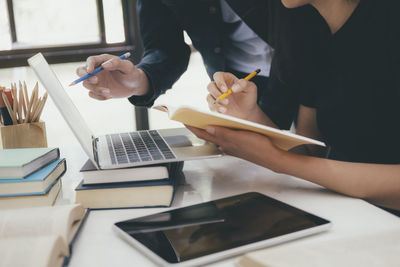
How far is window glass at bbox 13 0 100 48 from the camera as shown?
325cm

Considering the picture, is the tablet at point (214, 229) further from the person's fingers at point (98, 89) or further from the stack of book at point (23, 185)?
the person's fingers at point (98, 89)

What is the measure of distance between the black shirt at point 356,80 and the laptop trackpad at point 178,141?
0.41 metres

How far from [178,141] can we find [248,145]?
0.22 m

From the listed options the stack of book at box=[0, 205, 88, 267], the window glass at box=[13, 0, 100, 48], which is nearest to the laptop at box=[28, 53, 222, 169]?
the stack of book at box=[0, 205, 88, 267]

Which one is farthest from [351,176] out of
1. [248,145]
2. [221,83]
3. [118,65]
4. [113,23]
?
[113,23]

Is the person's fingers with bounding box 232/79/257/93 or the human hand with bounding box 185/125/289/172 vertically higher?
the person's fingers with bounding box 232/79/257/93

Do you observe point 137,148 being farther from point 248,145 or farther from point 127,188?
point 248,145

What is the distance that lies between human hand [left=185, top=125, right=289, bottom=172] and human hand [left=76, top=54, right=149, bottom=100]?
0.38 meters

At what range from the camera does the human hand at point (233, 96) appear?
102 cm

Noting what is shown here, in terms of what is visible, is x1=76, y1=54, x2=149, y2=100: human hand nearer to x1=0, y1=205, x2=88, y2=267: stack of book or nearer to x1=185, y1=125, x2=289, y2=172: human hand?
x1=185, y1=125, x2=289, y2=172: human hand

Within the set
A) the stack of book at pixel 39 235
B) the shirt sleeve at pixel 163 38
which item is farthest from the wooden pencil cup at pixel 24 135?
the shirt sleeve at pixel 163 38

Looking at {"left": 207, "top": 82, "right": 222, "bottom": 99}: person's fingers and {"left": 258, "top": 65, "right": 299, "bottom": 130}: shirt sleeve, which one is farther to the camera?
{"left": 258, "top": 65, "right": 299, "bottom": 130}: shirt sleeve

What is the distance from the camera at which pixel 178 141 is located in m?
0.89

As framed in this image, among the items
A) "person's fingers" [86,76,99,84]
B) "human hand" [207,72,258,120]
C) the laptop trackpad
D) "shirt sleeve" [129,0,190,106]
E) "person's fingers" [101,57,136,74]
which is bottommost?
the laptop trackpad
